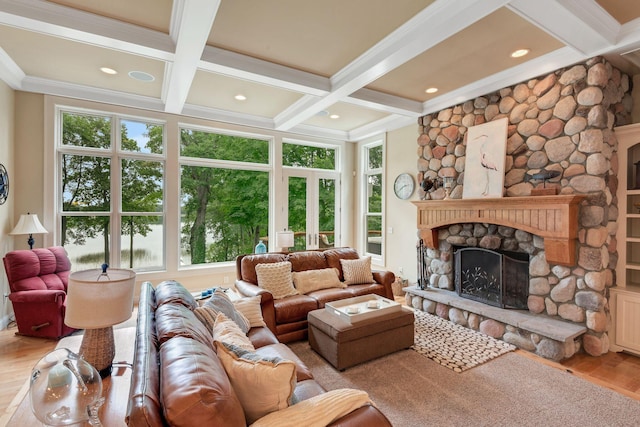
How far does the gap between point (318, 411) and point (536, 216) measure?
337cm

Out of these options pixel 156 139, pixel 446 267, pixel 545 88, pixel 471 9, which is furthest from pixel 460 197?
pixel 156 139

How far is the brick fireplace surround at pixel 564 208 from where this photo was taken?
312cm

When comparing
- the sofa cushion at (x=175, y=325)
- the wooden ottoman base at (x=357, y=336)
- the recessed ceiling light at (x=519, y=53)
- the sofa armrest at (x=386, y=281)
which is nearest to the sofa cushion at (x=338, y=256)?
the sofa armrest at (x=386, y=281)

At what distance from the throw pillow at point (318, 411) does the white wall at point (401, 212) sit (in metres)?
4.24

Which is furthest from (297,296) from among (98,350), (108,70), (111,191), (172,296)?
(108,70)

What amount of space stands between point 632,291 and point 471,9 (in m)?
3.20

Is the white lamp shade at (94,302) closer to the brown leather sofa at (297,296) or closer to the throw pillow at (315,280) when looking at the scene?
the brown leather sofa at (297,296)

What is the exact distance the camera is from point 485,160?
13.3 ft

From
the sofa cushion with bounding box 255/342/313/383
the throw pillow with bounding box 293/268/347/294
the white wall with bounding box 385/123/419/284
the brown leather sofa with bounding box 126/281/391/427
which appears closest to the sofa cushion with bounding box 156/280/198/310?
the brown leather sofa with bounding box 126/281/391/427

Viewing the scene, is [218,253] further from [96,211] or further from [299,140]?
[299,140]

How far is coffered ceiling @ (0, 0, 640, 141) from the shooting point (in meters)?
2.56

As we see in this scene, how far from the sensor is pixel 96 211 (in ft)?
15.3

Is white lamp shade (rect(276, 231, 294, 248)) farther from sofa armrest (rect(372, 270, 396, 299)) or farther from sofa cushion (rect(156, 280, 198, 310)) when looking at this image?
sofa cushion (rect(156, 280, 198, 310))

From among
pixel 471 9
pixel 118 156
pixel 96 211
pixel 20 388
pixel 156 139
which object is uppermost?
pixel 471 9
